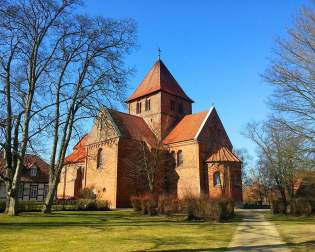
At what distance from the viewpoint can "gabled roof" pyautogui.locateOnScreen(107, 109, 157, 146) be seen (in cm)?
3875

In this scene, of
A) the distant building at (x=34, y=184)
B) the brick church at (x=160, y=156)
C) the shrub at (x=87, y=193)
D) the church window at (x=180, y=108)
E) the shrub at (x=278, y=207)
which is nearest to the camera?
the shrub at (x=278, y=207)

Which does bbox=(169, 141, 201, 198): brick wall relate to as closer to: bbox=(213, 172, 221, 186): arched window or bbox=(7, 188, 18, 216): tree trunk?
bbox=(213, 172, 221, 186): arched window

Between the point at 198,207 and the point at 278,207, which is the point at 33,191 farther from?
the point at 278,207

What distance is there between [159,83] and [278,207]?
945 inches

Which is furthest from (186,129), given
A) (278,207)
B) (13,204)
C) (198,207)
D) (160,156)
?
(13,204)

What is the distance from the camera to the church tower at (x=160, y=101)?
43.4m

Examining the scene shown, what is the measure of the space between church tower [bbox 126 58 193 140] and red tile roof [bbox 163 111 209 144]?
3.29 ft

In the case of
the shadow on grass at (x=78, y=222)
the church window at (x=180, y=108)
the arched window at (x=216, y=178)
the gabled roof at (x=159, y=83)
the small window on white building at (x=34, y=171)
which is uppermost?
the gabled roof at (x=159, y=83)

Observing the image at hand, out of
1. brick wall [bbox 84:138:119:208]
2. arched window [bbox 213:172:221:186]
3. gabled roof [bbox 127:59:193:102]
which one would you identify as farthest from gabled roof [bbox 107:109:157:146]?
arched window [bbox 213:172:221:186]

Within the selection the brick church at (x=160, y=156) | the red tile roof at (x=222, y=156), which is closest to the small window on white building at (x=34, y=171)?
the brick church at (x=160, y=156)

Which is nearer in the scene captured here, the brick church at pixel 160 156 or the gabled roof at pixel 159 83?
the brick church at pixel 160 156

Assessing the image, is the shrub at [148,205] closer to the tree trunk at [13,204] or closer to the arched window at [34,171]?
the tree trunk at [13,204]

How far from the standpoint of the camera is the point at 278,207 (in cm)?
2703

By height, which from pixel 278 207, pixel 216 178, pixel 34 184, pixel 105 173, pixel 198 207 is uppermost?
pixel 105 173
